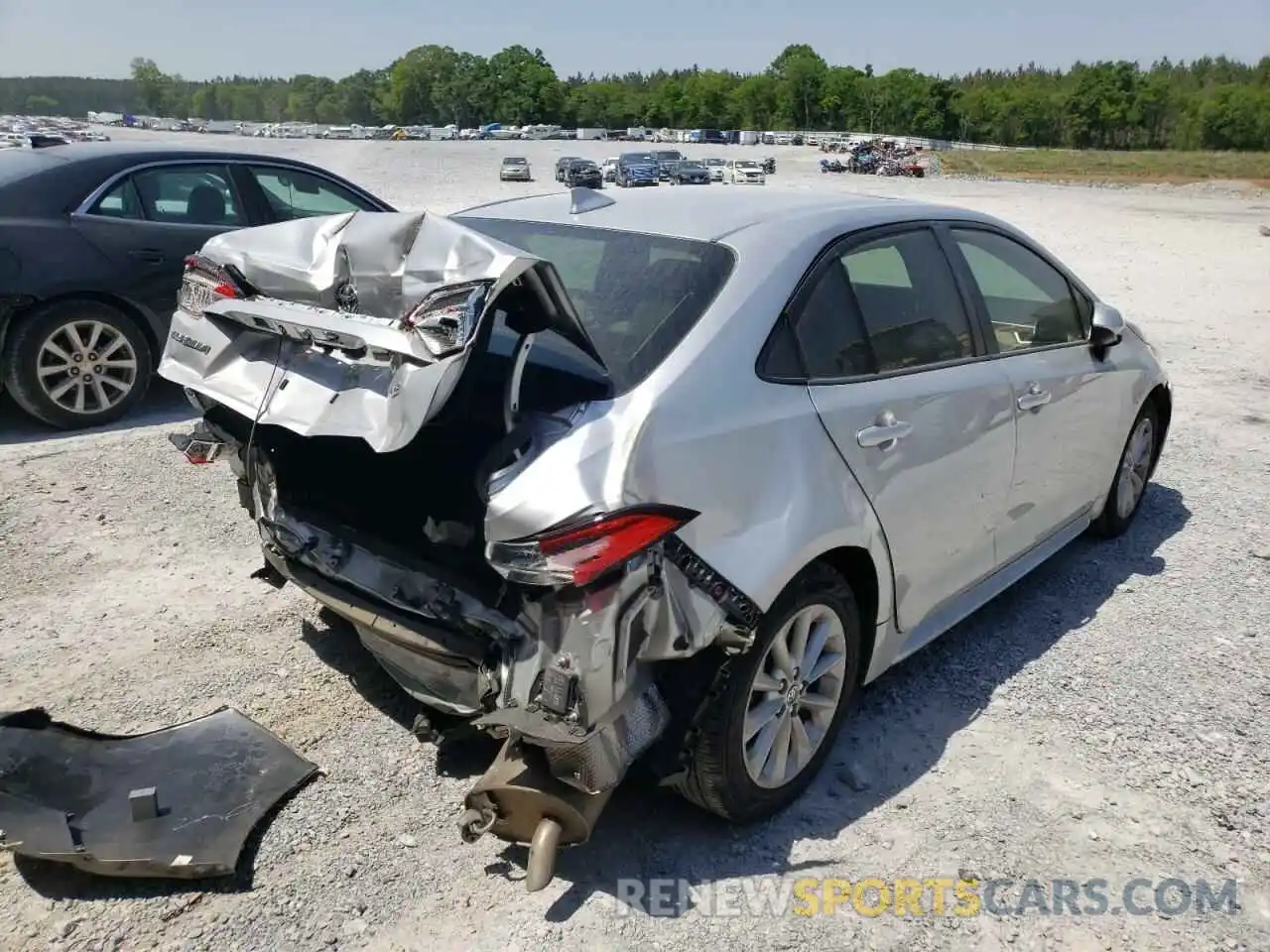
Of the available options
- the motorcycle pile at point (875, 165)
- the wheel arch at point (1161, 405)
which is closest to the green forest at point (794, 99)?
the motorcycle pile at point (875, 165)

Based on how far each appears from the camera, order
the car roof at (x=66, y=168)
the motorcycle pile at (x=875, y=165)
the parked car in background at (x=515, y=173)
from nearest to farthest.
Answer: the car roof at (x=66, y=168)
the parked car in background at (x=515, y=173)
the motorcycle pile at (x=875, y=165)

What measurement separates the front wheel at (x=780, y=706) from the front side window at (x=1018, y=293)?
1501 mm

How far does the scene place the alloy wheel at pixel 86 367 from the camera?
20.6 feet

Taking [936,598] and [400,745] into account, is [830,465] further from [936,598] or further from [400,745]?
[400,745]

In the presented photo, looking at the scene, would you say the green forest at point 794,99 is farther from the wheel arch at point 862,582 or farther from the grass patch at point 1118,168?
the wheel arch at point 862,582

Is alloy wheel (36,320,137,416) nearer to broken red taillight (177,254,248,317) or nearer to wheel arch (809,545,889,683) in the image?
broken red taillight (177,254,248,317)

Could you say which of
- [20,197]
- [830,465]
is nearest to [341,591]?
[830,465]

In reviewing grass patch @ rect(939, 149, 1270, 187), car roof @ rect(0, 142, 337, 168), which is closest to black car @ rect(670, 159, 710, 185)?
grass patch @ rect(939, 149, 1270, 187)

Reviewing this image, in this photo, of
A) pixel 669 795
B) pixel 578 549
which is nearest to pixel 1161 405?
pixel 669 795

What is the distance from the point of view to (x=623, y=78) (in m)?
198

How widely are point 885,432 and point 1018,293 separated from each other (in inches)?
66.2

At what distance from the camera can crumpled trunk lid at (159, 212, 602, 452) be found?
2.38m

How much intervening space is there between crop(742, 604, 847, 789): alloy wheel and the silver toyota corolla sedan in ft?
0.04

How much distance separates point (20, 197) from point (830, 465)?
5.83m
